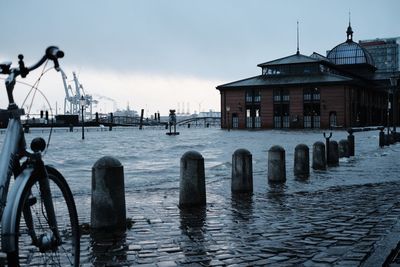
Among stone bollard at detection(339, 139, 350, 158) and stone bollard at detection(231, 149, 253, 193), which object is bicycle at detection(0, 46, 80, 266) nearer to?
stone bollard at detection(231, 149, 253, 193)

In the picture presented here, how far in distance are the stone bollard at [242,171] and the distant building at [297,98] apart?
6052 cm

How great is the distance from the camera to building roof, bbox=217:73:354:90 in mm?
69312

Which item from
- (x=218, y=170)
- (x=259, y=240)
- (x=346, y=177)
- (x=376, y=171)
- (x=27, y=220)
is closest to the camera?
(x=27, y=220)

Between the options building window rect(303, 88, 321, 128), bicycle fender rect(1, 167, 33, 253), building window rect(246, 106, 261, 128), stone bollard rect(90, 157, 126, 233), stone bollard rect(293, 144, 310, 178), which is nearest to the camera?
bicycle fender rect(1, 167, 33, 253)

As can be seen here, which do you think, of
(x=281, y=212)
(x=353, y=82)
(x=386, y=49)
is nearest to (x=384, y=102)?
(x=353, y=82)

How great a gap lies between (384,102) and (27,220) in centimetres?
10228

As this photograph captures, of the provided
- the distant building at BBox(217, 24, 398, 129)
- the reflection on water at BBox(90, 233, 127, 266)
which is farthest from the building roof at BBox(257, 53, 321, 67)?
the reflection on water at BBox(90, 233, 127, 266)

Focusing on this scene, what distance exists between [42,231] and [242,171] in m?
6.88

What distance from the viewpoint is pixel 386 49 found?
552ft

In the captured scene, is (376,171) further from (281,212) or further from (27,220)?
(27,220)

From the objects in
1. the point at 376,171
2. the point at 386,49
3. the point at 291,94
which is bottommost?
the point at 376,171

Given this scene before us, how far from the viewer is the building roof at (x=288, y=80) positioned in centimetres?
6931

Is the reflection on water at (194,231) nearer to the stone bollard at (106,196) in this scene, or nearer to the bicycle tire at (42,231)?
the stone bollard at (106,196)

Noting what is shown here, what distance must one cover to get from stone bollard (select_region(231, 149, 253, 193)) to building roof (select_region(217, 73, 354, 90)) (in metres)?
60.5
